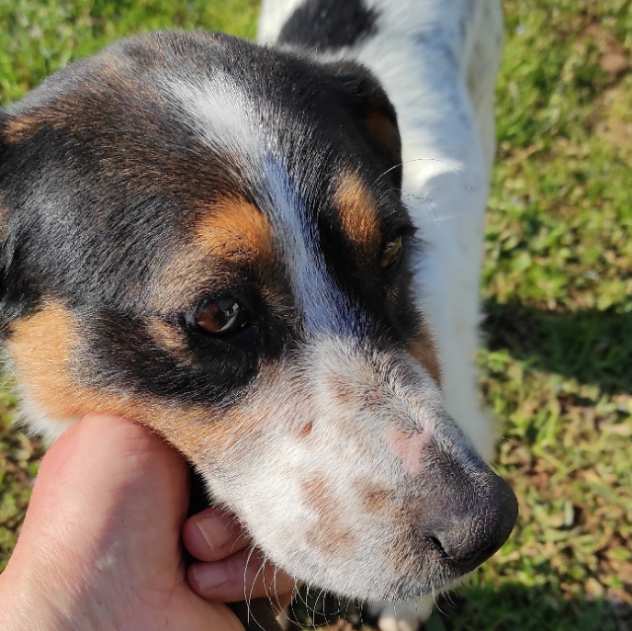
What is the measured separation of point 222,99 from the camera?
9.09ft

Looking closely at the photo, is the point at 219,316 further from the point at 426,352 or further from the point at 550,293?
the point at 550,293

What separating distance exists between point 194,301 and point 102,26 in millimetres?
5490

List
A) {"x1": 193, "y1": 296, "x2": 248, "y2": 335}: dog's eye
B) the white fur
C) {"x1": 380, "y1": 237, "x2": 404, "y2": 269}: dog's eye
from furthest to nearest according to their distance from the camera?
1. the white fur
2. {"x1": 380, "y1": 237, "x2": 404, "y2": 269}: dog's eye
3. {"x1": 193, "y1": 296, "x2": 248, "y2": 335}: dog's eye

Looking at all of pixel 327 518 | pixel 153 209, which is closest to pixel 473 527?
pixel 327 518

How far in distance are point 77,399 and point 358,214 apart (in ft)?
4.05

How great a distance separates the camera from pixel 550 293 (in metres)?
5.85

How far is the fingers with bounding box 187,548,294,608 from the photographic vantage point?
3.00m

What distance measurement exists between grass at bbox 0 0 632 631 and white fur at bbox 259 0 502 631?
0.87 metres

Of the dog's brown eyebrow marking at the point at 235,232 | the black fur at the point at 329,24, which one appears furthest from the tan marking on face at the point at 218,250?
the black fur at the point at 329,24

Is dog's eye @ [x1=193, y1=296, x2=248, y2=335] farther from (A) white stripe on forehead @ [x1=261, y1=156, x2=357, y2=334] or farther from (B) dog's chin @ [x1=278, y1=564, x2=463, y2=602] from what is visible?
(B) dog's chin @ [x1=278, y1=564, x2=463, y2=602]

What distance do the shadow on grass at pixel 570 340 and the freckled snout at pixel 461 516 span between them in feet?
10.6

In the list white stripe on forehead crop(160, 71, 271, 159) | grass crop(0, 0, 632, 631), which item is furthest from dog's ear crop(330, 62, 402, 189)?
grass crop(0, 0, 632, 631)

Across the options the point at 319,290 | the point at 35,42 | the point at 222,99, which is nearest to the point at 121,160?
the point at 222,99

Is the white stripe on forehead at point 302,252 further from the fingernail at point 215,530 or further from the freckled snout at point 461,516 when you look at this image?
the fingernail at point 215,530
